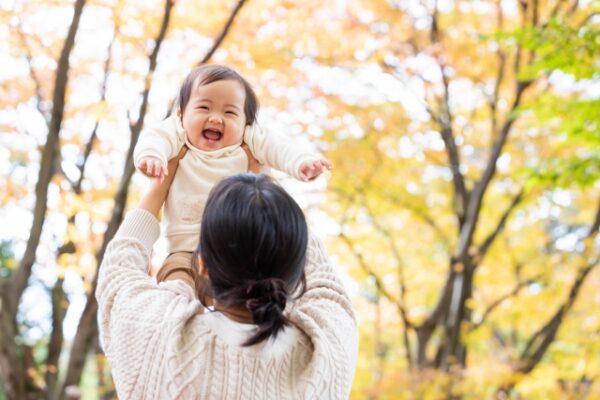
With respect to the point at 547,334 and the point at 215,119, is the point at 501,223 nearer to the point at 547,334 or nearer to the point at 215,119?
the point at 547,334

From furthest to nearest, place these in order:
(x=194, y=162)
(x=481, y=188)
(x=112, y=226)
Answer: (x=481, y=188) → (x=112, y=226) → (x=194, y=162)

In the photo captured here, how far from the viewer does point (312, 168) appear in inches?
74.8

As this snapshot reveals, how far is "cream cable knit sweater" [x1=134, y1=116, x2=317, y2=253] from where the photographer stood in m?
1.93

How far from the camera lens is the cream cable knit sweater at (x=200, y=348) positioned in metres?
1.41

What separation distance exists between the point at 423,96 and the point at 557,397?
3933 millimetres

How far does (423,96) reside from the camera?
27.3 feet

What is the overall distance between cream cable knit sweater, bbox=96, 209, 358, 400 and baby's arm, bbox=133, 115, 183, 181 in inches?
11.6

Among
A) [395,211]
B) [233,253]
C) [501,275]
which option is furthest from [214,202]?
[501,275]

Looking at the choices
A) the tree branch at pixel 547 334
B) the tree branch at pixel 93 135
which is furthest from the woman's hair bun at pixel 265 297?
the tree branch at pixel 547 334

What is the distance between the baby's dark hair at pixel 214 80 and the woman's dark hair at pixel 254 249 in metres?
0.67

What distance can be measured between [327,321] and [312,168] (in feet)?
1.60

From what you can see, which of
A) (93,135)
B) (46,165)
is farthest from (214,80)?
(93,135)

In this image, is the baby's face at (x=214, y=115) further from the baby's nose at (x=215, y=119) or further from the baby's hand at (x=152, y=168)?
the baby's hand at (x=152, y=168)

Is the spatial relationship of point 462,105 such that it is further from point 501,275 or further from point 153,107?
point 153,107
